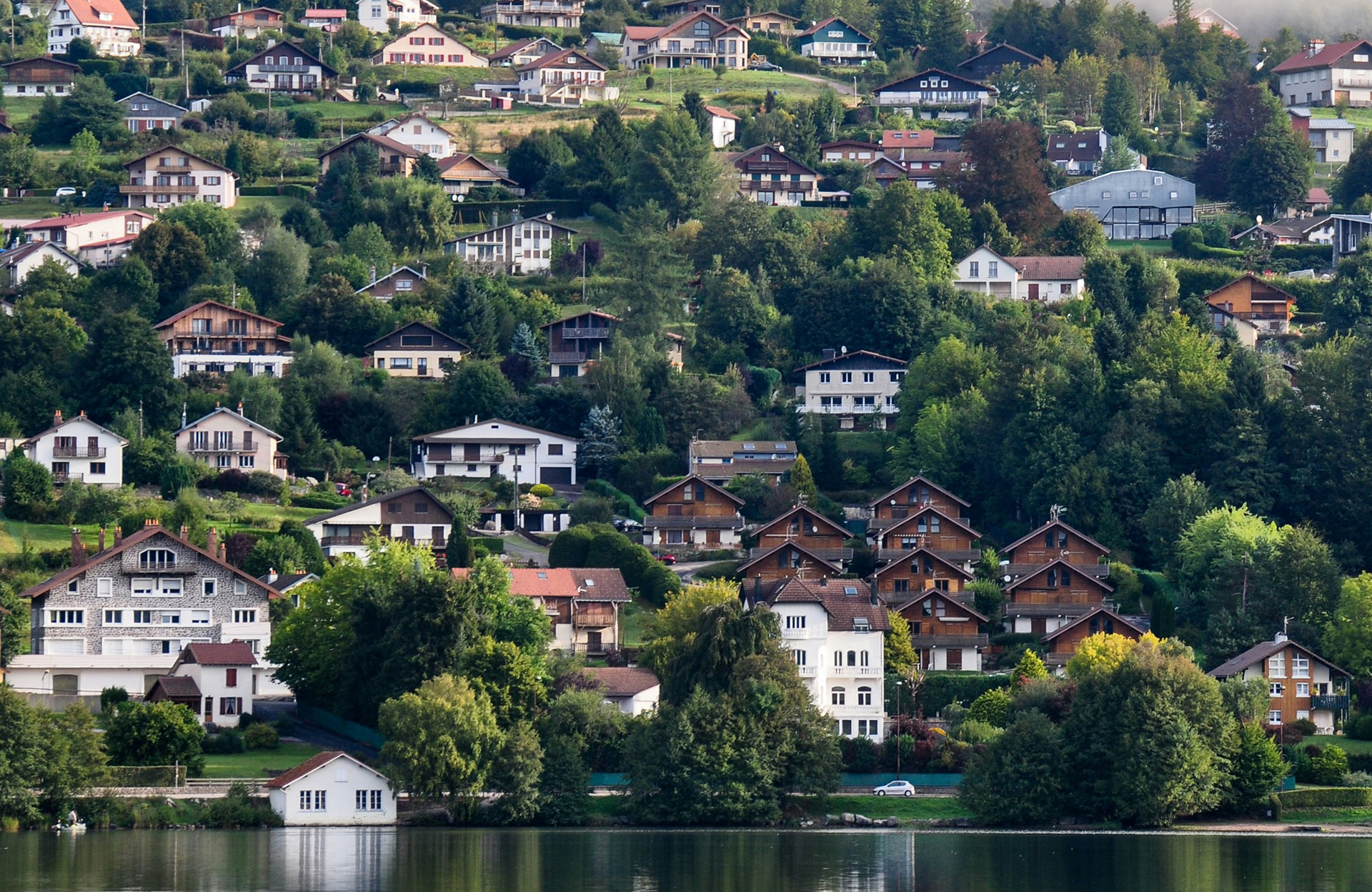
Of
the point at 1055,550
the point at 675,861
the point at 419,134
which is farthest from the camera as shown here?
the point at 419,134

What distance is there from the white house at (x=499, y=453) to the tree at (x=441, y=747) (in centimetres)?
3830

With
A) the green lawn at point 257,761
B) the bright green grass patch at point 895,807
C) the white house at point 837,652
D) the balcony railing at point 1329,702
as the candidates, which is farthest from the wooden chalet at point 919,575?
the green lawn at point 257,761

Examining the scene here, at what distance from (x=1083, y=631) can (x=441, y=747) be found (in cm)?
2544

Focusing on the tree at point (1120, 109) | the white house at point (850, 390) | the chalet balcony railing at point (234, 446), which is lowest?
the chalet balcony railing at point (234, 446)

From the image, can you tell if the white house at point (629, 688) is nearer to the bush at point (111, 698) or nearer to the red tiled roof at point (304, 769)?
the red tiled roof at point (304, 769)

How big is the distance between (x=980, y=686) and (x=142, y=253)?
56258 mm

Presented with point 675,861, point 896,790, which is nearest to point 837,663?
point 896,790

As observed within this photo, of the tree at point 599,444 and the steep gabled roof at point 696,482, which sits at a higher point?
the tree at point 599,444

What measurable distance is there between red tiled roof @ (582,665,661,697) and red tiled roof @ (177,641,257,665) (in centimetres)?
1020

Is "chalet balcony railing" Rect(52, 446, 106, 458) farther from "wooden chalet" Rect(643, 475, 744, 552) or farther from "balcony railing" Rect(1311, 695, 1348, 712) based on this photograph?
"balcony railing" Rect(1311, 695, 1348, 712)

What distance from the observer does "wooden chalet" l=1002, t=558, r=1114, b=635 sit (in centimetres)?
9019

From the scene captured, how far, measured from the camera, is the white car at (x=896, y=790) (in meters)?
74.4

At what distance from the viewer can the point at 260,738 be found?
7650cm

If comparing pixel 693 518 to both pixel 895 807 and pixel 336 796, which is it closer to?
pixel 895 807
